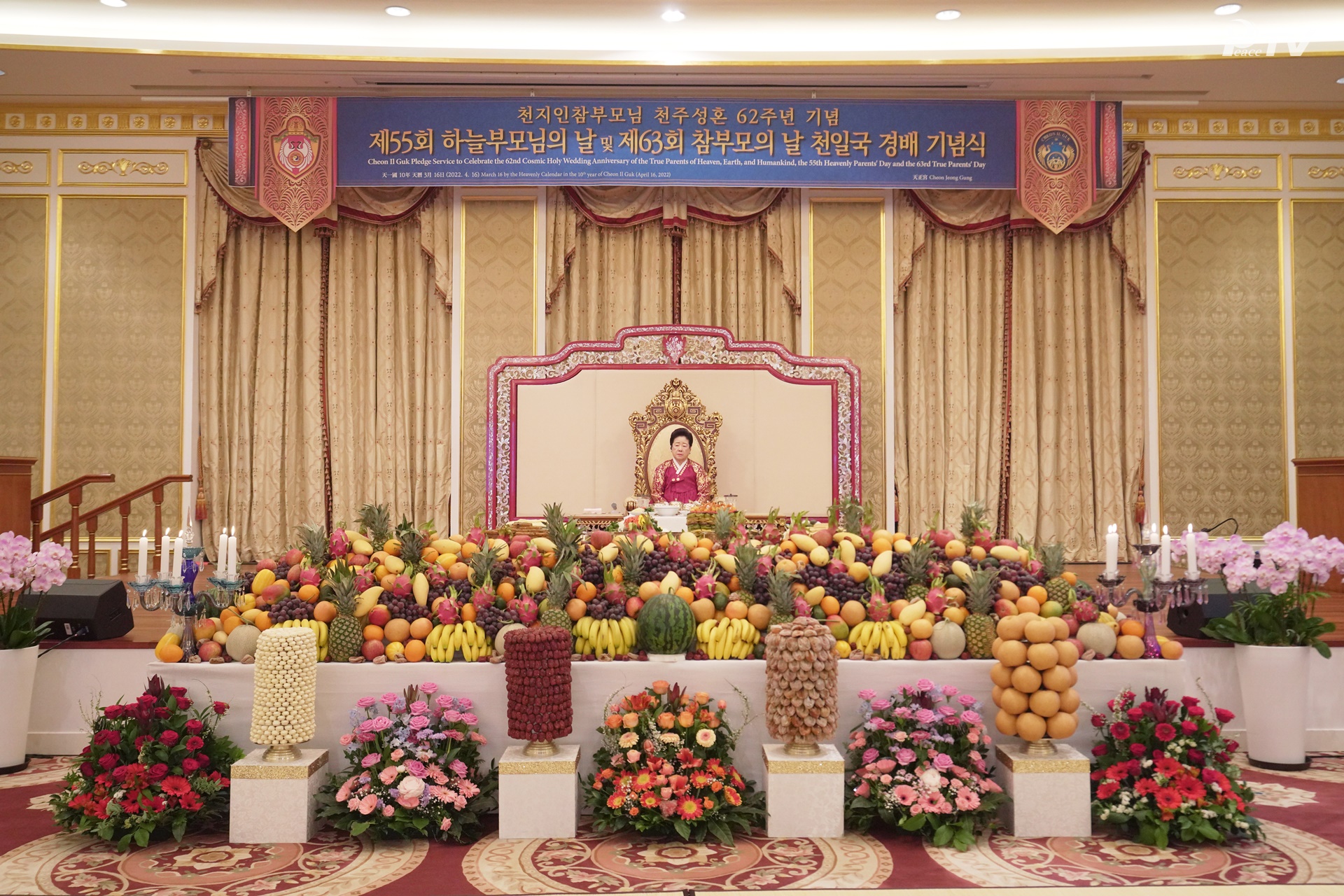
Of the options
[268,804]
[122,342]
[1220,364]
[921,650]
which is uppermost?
[122,342]

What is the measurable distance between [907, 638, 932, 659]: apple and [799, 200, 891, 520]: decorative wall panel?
506cm

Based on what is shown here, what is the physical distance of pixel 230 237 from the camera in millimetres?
8750

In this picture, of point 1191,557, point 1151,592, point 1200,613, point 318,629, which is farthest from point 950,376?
point 318,629

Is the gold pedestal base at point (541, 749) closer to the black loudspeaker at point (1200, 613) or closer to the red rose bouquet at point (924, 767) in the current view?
the red rose bouquet at point (924, 767)

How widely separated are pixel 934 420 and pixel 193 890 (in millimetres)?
7056

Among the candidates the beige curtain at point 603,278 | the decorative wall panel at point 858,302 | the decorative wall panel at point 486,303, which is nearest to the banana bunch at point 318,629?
the decorative wall panel at point 486,303

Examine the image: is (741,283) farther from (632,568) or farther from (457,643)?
(457,643)

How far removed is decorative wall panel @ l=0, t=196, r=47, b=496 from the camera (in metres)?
8.60

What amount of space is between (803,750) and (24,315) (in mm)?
7899

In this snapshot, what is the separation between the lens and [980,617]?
12.6 ft

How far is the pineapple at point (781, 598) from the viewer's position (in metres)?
3.82

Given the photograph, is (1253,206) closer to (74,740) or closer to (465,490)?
(465,490)

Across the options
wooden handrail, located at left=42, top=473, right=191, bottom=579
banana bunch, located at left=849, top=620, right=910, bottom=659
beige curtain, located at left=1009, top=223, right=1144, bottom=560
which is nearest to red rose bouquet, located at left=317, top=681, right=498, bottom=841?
banana bunch, located at left=849, top=620, right=910, bottom=659

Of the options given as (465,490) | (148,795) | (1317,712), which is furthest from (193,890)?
(465,490)
